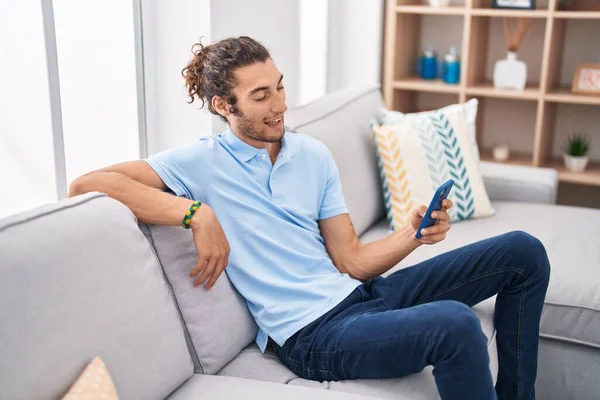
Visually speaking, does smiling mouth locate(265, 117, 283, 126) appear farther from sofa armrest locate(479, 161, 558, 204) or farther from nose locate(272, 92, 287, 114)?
sofa armrest locate(479, 161, 558, 204)

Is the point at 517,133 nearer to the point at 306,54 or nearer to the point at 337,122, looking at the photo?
the point at 306,54

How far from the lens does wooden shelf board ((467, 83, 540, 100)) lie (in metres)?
3.41

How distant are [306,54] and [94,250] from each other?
2458 millimetres

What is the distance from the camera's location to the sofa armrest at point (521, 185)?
282 centimetres

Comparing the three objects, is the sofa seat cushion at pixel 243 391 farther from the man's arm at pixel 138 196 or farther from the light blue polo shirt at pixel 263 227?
the man's arm at pixel 138 196

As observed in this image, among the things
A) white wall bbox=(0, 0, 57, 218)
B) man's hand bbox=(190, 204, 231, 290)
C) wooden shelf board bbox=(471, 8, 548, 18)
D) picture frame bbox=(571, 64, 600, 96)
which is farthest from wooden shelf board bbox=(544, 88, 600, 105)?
white wall bbox=(0, 0, 57, 218)

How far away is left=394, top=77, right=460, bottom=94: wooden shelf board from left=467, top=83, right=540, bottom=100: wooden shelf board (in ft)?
0.28

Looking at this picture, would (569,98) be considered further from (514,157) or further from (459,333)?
(459,333)

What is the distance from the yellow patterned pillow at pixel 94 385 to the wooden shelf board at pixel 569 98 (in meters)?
2.65

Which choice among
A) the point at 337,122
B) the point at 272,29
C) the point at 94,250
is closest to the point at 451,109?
the point at 337,122

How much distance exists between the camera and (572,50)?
3570 mm

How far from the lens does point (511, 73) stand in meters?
3.48

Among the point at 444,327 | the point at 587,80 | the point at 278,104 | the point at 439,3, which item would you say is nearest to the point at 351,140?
the point at 278,104

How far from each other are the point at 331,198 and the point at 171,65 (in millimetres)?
773
